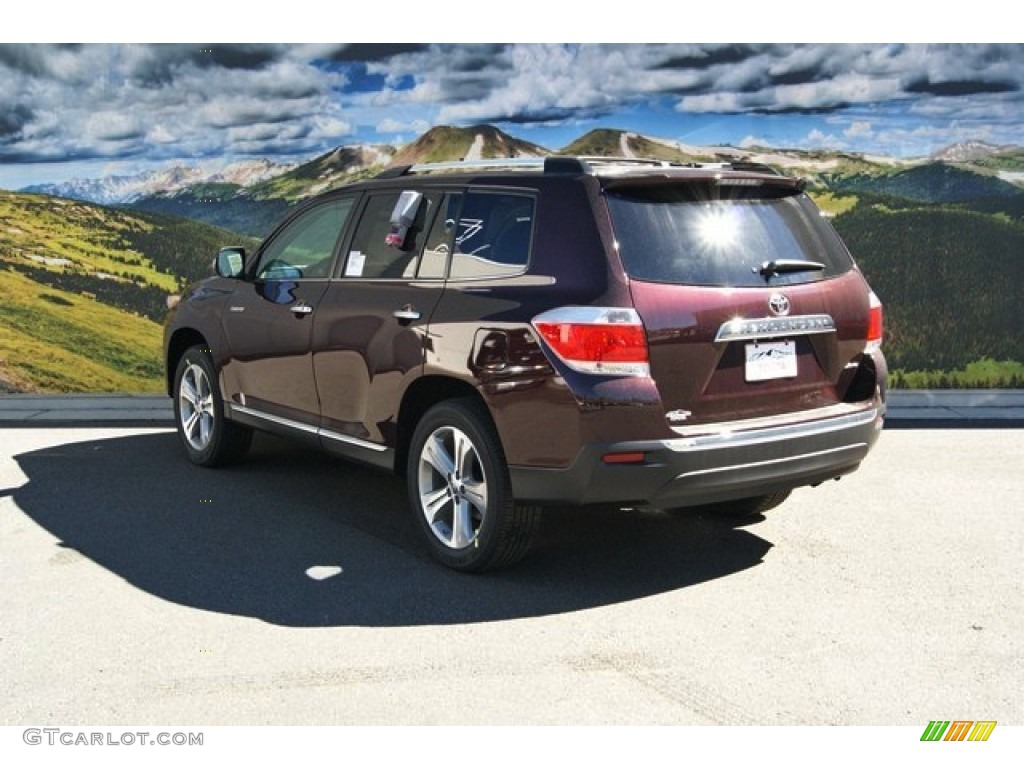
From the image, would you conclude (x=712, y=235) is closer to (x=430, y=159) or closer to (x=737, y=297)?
(x=737, y=297)

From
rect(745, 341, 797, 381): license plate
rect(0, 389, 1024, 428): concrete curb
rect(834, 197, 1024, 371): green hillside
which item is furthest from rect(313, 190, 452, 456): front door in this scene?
rect(834, 197, 1024, 371): green hillside

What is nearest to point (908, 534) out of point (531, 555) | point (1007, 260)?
point (531, 555)

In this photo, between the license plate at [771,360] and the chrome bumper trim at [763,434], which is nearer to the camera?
the chrome bumper trim at [763,434]

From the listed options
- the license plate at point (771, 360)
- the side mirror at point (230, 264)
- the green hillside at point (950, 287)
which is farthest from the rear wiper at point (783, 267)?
the green hillside at point (950, 287)

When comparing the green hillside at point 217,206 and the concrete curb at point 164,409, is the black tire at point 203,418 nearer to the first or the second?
the concrete curb at point 164,409

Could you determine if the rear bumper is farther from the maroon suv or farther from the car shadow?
the car shadow

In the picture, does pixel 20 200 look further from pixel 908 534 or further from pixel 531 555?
pixel 908 534

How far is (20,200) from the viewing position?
11.1 m

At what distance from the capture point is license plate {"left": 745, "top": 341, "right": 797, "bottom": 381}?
5270 millimetres

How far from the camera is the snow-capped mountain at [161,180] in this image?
11297mm

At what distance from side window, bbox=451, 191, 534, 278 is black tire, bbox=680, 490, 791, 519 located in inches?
A: 75.2

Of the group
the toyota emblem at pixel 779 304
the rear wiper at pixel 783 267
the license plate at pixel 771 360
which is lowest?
the license plate at pixel 771 360

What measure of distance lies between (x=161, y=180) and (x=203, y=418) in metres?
4.06
